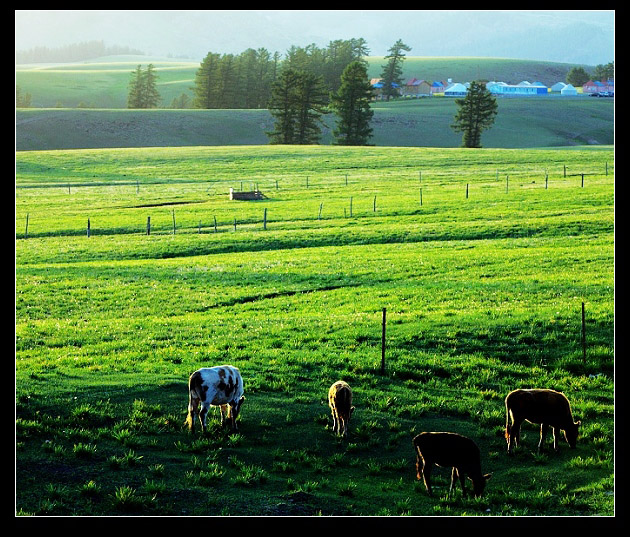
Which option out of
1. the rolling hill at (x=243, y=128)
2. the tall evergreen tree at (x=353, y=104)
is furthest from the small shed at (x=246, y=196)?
the rolling hill at (x=243, y=128)

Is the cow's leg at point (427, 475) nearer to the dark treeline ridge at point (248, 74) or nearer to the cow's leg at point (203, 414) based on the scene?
the cow's leg at point (203, 414)

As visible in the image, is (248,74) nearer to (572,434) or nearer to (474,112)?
(474,112)

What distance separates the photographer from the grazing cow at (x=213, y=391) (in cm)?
1580

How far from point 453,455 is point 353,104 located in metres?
129

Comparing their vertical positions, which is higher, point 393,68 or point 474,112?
point 393,68

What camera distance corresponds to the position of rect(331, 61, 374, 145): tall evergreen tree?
137 m

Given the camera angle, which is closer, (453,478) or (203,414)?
(453,478)

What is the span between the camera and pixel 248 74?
19188 centimetres

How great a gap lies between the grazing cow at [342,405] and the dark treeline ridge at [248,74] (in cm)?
17082

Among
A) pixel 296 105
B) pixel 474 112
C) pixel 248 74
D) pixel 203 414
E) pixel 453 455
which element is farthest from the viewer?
pixel 248 74

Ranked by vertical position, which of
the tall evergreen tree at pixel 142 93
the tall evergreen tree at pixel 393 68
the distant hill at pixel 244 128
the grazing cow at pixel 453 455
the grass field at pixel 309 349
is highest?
the tall evergreen tree at pixel 393 68

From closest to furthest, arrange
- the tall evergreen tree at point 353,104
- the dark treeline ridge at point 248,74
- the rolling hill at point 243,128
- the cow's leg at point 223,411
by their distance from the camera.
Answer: the cow's leg at point 223,411, the tall evergreen tree at point 353,104, the rolling hill at point 243,128, the dark treeline ridge at point 248,74

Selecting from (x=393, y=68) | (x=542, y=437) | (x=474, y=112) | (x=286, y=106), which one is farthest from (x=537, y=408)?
(x=393, y=68)
